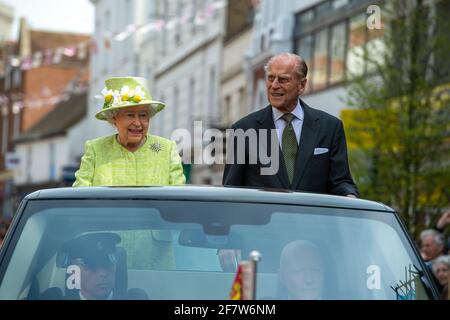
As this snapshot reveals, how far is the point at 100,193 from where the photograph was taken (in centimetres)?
529

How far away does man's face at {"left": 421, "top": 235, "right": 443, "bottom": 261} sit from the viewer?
1287cm

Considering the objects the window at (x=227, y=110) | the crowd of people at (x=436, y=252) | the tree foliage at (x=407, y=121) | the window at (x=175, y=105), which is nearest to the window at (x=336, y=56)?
the window at (x=227, y=110)

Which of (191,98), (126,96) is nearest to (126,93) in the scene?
(126,96)

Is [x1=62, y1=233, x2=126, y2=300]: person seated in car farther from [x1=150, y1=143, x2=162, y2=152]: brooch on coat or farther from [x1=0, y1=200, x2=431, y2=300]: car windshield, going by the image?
[x1=150, y1=143, x2=162, y2=152]: brooch on coat

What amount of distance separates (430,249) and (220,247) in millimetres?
7977

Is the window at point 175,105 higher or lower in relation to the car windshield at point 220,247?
higher

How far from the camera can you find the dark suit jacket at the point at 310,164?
7.79 meters

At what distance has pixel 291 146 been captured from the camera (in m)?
7.96

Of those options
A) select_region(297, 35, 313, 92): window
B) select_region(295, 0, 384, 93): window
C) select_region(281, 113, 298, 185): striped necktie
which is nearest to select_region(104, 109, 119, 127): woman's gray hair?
select_region(281, 113, 298, 185): striped necktie

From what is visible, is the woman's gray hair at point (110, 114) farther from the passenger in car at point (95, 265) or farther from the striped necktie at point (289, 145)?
the passenger in car at point (95, 265)

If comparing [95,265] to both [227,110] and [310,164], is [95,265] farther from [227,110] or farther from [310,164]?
[227,110]

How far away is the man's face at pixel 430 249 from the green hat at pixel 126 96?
206 inches

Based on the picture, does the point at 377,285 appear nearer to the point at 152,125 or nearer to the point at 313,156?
the point at 313,156
